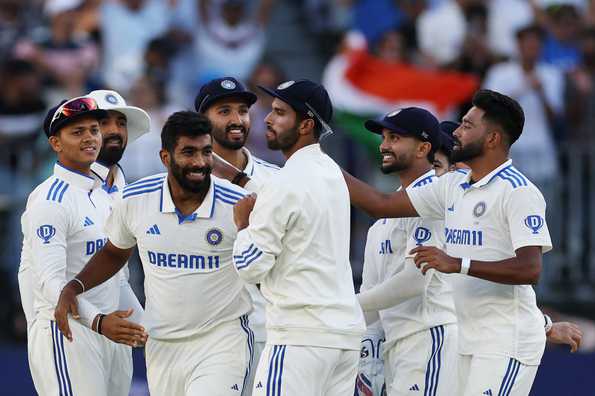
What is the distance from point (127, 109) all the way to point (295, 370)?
8.25 ft

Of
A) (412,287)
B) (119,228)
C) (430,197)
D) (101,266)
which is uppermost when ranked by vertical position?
(430,197)

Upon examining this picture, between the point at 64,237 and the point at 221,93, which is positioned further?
the point at 221,93

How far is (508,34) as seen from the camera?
53.4 feet

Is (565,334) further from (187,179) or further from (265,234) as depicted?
(187,179)

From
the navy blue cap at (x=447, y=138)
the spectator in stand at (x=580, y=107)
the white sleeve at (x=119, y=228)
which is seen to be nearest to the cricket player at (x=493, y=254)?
the navy blue cap at (x=447, y=138)

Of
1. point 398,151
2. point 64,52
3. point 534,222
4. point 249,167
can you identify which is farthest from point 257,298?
point 64,52

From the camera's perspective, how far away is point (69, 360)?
890 centimetres

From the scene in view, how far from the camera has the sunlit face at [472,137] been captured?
870 centimetres

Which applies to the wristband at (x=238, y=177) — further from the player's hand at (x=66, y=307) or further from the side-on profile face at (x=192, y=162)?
the player's hand at (x=66, y=307)

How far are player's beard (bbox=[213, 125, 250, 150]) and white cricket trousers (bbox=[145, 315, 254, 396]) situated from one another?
1383 mm

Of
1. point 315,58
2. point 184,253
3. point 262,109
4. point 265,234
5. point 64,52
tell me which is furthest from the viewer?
point 315,58

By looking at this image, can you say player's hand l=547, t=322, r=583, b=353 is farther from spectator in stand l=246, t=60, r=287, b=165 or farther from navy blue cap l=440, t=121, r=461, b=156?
spectator in stand l=246, t=60, r=287, b=165

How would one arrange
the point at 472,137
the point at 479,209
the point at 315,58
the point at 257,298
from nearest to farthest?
1. the point at 479,209
2. the point at 472,137
3. the point at 257,298
4. the point at 315,58

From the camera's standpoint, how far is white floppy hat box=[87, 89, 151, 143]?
9.34 metres
